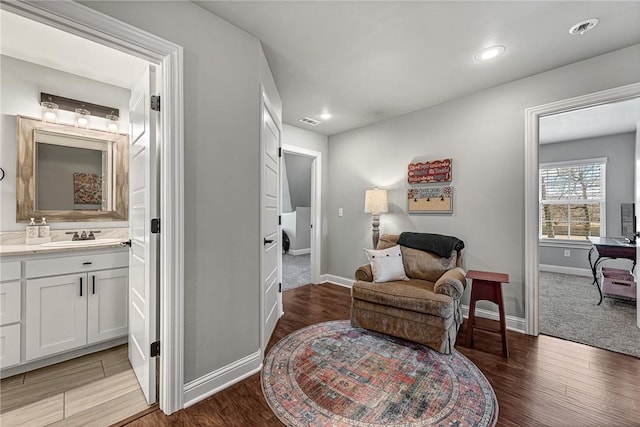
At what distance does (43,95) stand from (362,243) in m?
3.75

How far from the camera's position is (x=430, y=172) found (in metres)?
3.17

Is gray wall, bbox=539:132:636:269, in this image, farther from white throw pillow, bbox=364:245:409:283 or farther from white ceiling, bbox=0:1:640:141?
white throw pillow, bbox=364:245:409:283

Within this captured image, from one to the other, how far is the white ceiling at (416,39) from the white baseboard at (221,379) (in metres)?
2.37

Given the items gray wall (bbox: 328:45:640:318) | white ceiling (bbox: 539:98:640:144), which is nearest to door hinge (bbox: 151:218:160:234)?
gray wall (bbox: 328:45:640:318)

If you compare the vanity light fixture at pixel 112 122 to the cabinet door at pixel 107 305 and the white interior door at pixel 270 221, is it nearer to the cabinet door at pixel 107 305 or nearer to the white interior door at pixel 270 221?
the cabinet door at pixel 107 305

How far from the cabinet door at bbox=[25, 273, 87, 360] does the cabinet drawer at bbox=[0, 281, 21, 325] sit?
5 cm

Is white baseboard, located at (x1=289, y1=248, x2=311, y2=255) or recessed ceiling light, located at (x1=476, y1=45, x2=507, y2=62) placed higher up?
recessed ceiling light, located at (x1=476, y1=45, x2=507, y2=62)

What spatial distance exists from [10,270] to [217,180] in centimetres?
154

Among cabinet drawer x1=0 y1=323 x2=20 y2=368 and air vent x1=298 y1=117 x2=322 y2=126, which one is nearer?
cabinet drawer x1=0 y1=323 x2=20 y2=368

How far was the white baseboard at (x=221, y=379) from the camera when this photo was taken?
5.24 ft

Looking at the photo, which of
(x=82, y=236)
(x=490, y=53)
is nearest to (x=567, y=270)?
(x=490, y=53)

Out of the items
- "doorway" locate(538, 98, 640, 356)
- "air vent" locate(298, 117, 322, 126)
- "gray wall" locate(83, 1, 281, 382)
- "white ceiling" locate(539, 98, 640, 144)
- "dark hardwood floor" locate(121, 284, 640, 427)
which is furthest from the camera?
"air vent" locate(298, 117, 322, 126)

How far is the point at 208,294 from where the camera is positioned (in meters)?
1.68

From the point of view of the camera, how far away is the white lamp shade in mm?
3416
